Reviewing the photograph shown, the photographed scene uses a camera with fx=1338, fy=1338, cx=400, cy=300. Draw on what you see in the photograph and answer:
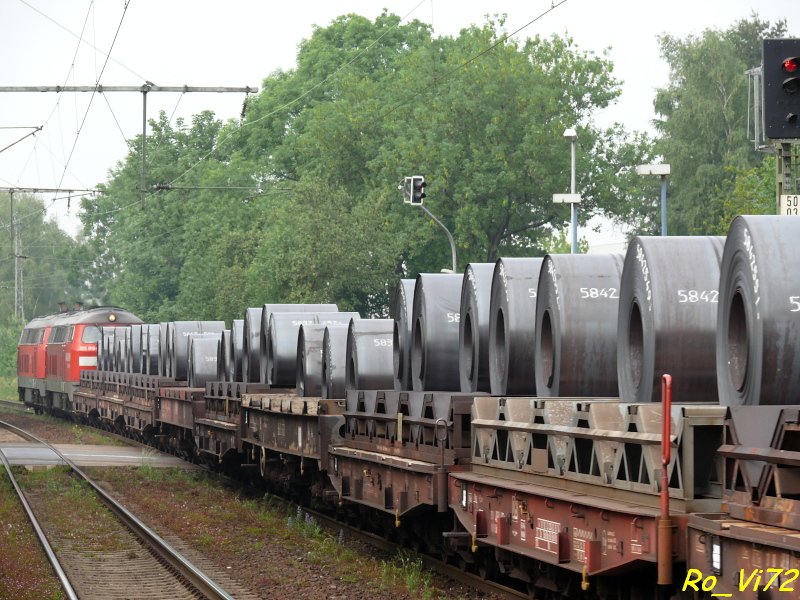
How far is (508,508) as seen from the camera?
10242mm

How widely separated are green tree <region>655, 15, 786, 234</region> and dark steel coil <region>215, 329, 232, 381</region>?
138 feet

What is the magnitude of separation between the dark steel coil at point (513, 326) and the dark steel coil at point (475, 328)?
357 millimetres

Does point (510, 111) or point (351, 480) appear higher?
point (510, 111)

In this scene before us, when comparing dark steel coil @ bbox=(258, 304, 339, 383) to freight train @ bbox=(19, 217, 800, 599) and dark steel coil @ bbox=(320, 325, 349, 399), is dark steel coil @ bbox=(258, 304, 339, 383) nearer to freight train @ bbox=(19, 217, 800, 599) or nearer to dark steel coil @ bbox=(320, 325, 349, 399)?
freight train @ bbox=(19, 217, 800, 599)

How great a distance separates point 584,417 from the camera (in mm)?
8633

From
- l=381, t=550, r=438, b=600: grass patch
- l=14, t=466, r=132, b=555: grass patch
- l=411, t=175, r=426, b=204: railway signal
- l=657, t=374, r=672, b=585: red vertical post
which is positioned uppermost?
l=411, t=175, r=426, b=204: railway signal

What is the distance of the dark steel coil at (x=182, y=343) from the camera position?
3011cm

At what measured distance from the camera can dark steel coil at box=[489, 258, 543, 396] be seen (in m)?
11.3

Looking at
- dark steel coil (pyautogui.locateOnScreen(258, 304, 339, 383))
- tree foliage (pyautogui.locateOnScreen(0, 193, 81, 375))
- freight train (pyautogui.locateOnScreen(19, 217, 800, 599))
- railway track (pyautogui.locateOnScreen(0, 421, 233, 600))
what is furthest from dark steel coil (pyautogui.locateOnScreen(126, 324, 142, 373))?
tree foliage (pyautogui.locateOnScreen(0, 193, 81, 375))

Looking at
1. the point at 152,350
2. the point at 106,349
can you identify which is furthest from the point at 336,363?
the point at 106,349

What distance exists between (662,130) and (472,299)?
59.5 metres

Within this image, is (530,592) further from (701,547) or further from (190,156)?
(190,156)

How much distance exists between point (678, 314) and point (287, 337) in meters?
11.9

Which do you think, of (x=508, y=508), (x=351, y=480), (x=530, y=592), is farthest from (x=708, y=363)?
(x=351, y=480)
